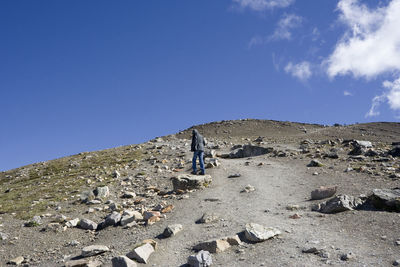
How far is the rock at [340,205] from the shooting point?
8961 millimetres

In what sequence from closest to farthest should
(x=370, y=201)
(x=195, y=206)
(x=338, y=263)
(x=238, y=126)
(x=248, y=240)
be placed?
(x=338, y=263), (x=248, y=240), (x=370, y=201), (x=195, y=206), (x=238, y=126)

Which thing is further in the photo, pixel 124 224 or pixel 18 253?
pixel 124 224

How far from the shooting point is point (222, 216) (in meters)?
9.52

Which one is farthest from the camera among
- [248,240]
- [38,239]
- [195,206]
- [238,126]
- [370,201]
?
[238,126]

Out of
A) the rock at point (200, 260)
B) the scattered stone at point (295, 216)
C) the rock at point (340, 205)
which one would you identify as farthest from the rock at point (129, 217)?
the rock at point (340, 205)

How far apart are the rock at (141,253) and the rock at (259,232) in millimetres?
2434

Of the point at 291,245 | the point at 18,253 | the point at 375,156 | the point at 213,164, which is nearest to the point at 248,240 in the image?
the point at 291,245

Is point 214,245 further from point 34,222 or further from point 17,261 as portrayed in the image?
point 34,222

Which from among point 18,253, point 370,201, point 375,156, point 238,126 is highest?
point 238,126

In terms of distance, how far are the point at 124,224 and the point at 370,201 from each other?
7.90 m

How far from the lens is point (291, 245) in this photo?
6.92 meters

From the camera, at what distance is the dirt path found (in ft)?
20.9

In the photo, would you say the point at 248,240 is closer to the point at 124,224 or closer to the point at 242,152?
the point at 124,224

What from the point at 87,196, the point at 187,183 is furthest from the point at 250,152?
the point at 87,196
